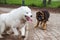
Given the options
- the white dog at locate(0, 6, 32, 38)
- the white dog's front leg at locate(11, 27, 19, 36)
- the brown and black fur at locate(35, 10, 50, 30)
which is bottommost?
the brown and black fur at locate(35, 10, 50, 30)

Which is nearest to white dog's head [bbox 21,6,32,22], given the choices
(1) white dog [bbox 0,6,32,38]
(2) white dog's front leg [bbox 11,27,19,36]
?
(1) white dog [bbox 0,6,32,38]

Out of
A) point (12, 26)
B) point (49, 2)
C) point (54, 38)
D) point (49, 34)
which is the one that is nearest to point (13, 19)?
point (12, 26)

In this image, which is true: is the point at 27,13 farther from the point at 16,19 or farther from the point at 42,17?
the point at 42,17

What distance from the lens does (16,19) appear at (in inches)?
268

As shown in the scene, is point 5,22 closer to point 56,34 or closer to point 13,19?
point 13,19

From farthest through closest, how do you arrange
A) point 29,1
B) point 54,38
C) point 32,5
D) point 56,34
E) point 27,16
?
point 29,1 < point 32,5 < point 56,34 < point 54,38 < point 27,16

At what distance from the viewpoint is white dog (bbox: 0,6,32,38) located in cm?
661

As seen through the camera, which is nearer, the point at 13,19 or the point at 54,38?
the point at 13,19

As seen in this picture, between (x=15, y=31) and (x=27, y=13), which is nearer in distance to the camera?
(x=27, y=13)

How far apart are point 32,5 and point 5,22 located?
13104 millimetres

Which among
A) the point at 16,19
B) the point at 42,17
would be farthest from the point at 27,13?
the point at 42,17

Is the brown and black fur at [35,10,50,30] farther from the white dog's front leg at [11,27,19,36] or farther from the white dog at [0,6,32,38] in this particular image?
the white dog's front leg at [11,27,19,36]

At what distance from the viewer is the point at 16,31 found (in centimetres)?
684

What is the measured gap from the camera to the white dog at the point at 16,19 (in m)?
6.61
